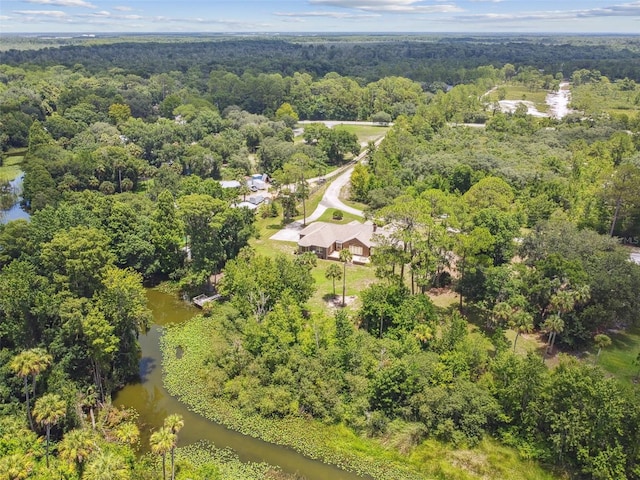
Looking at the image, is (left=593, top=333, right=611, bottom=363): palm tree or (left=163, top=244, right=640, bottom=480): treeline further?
(left=593, top=333, right=611, bottom=363): palm tree

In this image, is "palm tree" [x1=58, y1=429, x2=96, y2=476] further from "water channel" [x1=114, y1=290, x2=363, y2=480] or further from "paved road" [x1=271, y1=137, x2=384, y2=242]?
"paved road" [x1=271, y1=137, x2=384, y2=242]

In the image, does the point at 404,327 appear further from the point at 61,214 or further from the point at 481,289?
the point at 61,214

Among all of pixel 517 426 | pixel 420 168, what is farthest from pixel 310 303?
pixel 420 168

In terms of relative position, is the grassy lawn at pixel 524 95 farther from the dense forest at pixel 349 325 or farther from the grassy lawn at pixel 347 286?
the grassy lawn at pixel 347 286

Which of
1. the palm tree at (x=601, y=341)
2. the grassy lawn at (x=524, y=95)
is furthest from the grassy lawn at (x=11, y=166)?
the grassy lawn at (x=524, y=95)

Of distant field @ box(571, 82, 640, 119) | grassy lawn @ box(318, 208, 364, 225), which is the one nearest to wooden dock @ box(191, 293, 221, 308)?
grassy lawn @ box(318, 208, 364, 225)

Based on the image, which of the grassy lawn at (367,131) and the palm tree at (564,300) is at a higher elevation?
the palm tree at (564,300)
